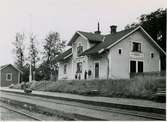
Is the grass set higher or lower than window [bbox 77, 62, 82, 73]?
lower

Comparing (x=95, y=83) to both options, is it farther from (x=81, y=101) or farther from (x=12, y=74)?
(x=12, y=74)

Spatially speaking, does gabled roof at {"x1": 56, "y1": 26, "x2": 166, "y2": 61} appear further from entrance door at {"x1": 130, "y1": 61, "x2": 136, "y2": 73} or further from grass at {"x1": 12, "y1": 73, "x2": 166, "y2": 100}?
grass at {"x1": 12, "y1": 73, "x2": 166, "y2": 100}

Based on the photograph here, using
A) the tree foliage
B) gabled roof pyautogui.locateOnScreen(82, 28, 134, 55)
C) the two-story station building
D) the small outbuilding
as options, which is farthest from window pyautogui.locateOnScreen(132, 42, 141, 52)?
the small outbuilding

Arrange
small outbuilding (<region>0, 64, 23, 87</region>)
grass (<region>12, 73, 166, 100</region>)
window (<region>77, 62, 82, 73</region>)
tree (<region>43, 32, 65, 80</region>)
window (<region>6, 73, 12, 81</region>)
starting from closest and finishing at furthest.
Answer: grass (<region>12, 73, 166, 100</region>)
window (<region>77, 62, 82, 73</region>)
small outbuilding (<region>0, 64, 23, 87</region>)
window (<region>6, 73, 12, 81</region>)
tree (<region>43, 32, 65, 80</region>)

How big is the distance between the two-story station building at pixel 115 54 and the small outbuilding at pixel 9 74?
1866cm

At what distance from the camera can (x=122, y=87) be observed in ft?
63.7

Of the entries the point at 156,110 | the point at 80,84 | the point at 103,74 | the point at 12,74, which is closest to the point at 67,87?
the point at 80,84

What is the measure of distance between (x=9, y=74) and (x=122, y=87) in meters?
35.3

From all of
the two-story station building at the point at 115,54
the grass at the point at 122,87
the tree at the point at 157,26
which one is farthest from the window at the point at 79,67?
the tree at the point at 157,26

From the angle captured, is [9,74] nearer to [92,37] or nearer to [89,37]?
[92,37]

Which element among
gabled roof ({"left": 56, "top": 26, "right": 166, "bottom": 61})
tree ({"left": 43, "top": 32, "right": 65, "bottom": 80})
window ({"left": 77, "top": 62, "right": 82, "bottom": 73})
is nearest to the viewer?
gabled roof ({"left": 56, "top": 26, "right": 166, "bottom": 61})

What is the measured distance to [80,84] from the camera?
81.7 feet

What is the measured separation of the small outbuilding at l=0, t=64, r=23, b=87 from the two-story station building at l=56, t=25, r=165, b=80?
18661mm

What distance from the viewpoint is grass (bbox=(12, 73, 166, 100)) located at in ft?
57.3
